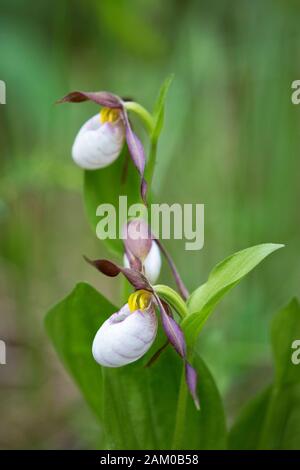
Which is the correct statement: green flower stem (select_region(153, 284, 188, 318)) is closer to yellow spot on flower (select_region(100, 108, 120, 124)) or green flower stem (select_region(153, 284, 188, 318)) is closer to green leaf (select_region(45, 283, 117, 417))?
green leaf (select_region(45, 283, 117, 417))

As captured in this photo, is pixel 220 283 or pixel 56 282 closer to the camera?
pixel 220 283

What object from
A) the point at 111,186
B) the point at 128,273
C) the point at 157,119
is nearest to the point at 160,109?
the point at 157,119

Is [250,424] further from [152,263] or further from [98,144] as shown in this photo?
[98,144]

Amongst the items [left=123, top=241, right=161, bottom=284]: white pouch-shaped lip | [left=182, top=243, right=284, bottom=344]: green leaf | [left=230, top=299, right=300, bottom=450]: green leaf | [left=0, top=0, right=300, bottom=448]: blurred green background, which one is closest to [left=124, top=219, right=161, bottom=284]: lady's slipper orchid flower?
[left=123, top=241, right=161, bottom=284]: white pouch-shaped lip
